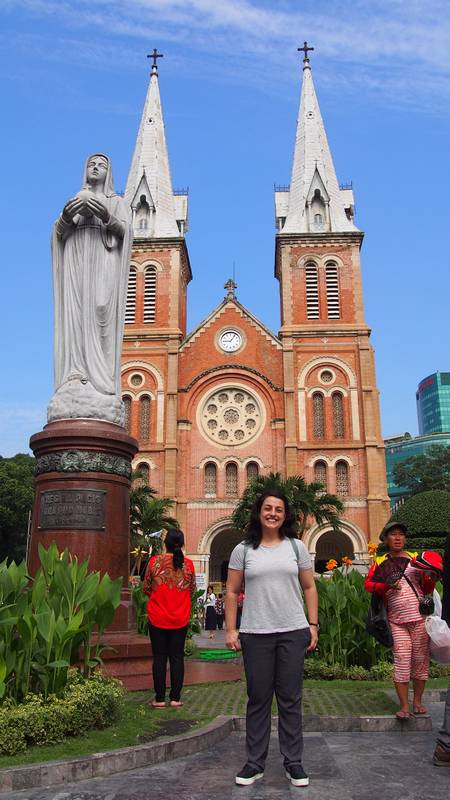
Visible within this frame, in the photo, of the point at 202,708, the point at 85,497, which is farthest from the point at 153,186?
the point at 202,708

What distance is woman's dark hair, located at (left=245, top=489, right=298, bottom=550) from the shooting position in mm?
4066

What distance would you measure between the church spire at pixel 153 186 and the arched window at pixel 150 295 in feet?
7.26

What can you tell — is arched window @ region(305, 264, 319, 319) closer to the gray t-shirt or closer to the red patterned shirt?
the red patterned shirt

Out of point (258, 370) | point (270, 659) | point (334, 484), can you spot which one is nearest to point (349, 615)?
point (270, 659)

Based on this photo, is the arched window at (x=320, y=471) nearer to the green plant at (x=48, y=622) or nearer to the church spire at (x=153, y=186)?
the church spire at (x=153, y=186)

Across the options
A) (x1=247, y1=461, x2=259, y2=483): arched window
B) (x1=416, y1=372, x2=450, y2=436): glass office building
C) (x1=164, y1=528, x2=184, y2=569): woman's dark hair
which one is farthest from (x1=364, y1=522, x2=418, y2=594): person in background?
(x1=416, y1=372, x2=450, y2=436): glass office building

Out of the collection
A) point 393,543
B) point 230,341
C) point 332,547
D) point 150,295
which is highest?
point 150,295

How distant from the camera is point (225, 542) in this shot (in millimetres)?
34031

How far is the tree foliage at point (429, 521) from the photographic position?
71.8 ft

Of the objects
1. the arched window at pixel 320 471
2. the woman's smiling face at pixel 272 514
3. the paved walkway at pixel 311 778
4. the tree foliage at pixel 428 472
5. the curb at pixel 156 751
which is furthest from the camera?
the tree foliage at pixel 428 472

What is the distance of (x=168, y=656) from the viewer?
5.75 m

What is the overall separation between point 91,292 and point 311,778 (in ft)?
19.7

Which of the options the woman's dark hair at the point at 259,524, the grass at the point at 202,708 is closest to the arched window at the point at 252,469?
the grass at the point at 202,708

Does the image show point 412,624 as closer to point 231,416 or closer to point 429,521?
point 429,521
